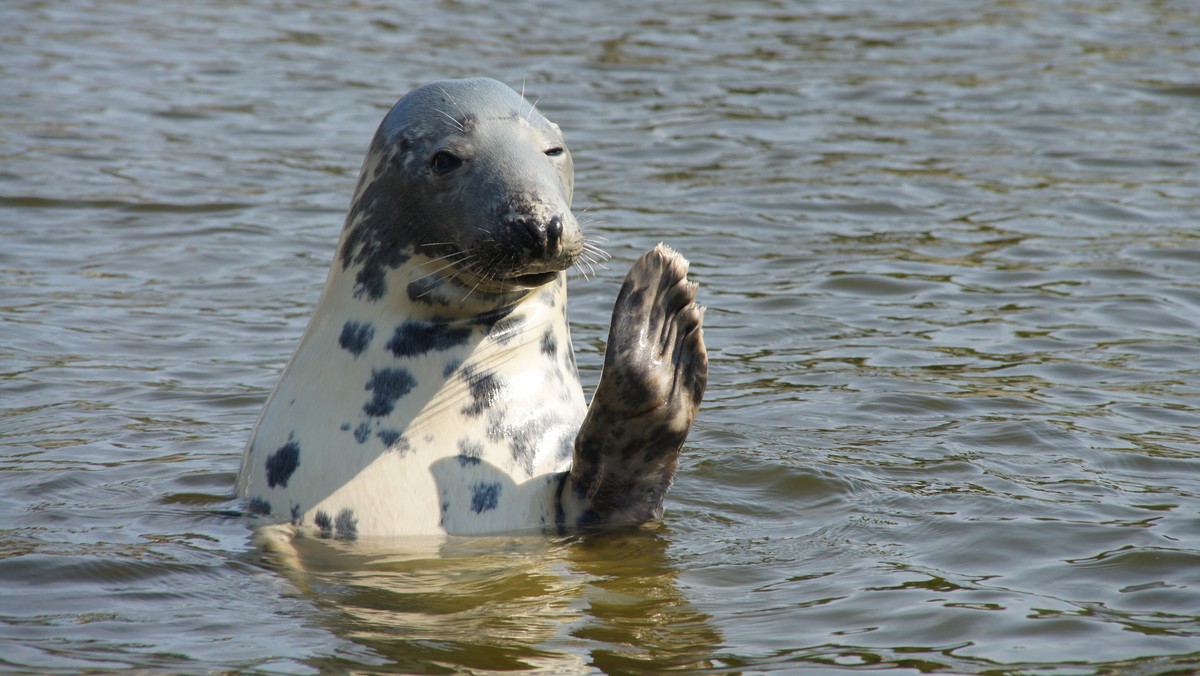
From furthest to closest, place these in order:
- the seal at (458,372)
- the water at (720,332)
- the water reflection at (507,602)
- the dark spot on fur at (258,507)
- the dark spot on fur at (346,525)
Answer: the dark spot on fur at (258,507) < the dark spot on fur at (346,525) < the seal at (458,372) < the water at (720,332) < the water reflection at (507,602)

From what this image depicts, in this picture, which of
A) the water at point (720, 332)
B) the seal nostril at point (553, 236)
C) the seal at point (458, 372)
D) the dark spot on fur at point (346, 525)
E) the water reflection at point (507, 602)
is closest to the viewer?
the water reflection at point (507, 602)

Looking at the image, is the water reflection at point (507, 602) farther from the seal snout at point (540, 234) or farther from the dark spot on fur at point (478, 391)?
the seal snout at point (540, 234)

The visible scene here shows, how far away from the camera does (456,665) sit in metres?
3.96

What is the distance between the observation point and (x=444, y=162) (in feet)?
15.6

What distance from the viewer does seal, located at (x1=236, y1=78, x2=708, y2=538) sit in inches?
183

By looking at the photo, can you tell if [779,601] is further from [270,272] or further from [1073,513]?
[270,272]

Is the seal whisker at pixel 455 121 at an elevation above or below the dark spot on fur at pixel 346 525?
above

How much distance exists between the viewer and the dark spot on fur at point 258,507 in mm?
4926

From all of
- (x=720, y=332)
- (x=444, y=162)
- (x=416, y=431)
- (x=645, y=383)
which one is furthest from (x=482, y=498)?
(x=720, y=332)

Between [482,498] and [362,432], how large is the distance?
39 centimetres

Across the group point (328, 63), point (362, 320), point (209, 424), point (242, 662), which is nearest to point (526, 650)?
point (242, 662)

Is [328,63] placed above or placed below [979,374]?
above

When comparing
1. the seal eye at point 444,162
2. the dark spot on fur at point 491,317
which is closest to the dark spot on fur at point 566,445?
the dark spot on fur at point 491,317

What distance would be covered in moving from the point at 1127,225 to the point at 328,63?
7.46 metres
